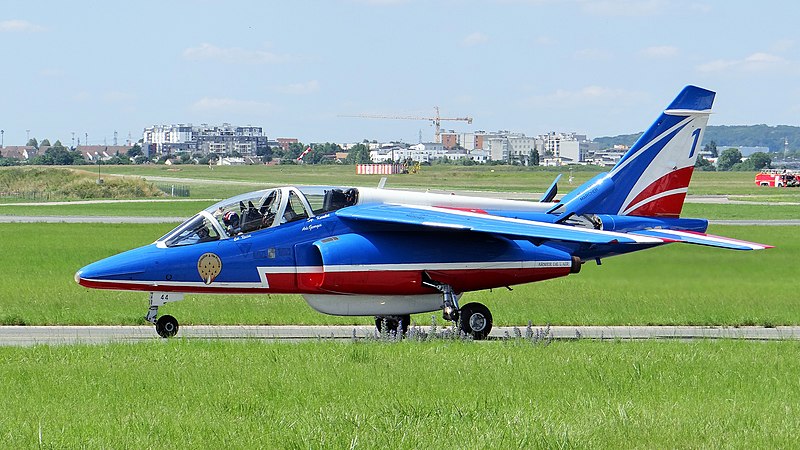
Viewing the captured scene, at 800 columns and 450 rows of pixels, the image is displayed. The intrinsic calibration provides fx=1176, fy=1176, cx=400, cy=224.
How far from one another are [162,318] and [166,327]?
0.53 feet

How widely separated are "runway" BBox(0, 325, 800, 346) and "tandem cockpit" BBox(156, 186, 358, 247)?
1638mm

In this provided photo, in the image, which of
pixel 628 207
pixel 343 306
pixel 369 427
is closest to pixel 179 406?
pixel 369 427

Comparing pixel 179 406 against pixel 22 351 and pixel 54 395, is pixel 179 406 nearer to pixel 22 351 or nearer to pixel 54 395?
pixel 54 395

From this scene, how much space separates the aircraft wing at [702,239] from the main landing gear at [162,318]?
821 cm

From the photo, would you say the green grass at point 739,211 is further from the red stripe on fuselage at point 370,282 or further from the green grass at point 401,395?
the green grass at point 401,395

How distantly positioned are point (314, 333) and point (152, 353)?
5277 millimetres

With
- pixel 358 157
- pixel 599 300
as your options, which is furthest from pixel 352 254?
pixel 358 157

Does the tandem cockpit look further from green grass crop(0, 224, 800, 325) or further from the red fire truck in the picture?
the red fire truck

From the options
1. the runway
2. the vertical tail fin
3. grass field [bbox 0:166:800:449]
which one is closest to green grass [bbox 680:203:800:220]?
the vertical tail fin

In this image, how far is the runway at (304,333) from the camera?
62.5 feet

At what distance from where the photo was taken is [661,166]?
22391 millimetres

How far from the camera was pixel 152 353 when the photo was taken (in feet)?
50.1

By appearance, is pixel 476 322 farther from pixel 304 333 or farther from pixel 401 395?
pixel 401 395

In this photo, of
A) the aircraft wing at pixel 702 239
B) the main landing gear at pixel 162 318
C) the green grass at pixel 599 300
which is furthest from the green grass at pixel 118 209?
the aircraft wing at pixel 702 239
